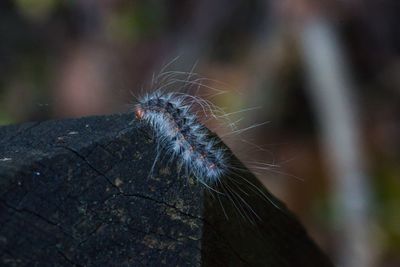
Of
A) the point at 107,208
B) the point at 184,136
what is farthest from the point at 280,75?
the point at 107,208

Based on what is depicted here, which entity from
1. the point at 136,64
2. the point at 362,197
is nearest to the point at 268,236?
the point at 362,197

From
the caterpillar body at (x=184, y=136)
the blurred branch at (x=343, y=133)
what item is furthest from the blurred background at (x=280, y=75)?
the caterpillar body at (x=184, y=136)

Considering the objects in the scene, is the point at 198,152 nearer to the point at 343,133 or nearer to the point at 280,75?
the point at 343,133

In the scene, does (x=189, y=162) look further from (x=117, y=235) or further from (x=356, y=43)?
(x=356, y=43)

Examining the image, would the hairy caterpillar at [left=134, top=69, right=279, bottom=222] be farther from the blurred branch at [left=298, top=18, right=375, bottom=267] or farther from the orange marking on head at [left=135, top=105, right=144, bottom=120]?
the blurred branch at [left=298, top=18, right=375, bottom=267]

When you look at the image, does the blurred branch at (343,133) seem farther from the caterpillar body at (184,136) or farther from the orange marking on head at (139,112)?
the orange marking on head at (139,112)
